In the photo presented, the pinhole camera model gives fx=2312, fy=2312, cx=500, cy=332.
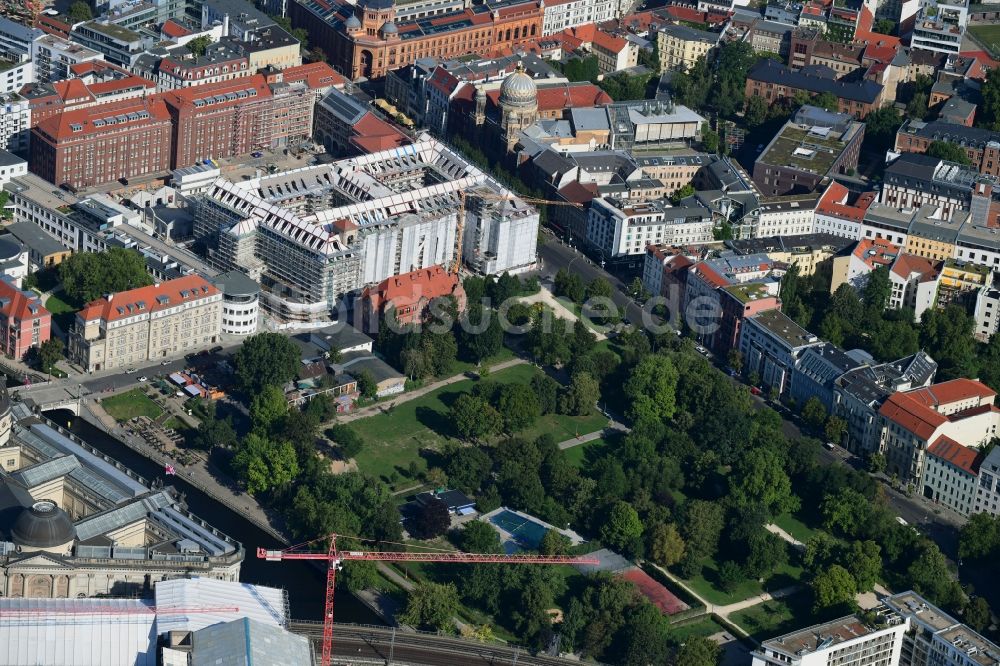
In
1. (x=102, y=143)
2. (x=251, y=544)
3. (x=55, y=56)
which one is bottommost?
(x=251, y=544)

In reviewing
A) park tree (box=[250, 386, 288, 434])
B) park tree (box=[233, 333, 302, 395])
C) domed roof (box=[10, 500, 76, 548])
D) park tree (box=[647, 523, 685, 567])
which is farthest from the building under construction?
domed roof (box=[10, 500, 76, 548])

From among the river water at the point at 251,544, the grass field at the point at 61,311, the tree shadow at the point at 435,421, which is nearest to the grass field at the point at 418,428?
the tree shadow at the point at 435,421

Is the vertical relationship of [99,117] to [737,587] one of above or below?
above

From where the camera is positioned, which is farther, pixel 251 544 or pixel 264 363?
pixel 264 363

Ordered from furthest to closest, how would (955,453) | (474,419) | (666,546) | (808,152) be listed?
1. (808,152)
2. (474,419)
3. (955,453)
4. (666,546)

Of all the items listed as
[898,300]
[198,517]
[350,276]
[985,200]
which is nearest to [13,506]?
[198,517]

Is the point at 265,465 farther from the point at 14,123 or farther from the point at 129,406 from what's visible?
the point at 14,123

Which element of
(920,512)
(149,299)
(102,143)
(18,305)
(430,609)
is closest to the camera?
(430,609)

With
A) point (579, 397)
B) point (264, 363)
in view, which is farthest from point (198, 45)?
point (579, 397)
